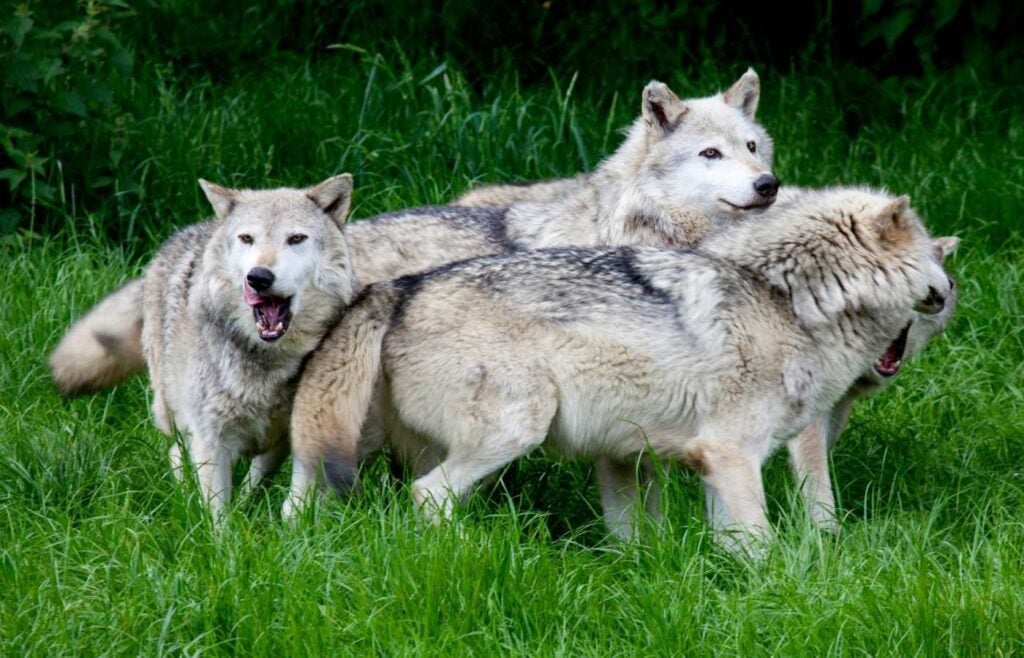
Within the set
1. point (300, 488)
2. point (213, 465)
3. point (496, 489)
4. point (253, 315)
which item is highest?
point (253, 315)

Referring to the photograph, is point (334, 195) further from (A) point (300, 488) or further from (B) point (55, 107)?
(B) point (55, 107)

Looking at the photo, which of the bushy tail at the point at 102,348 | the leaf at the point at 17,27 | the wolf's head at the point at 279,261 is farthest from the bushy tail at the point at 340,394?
the leaf at the point at 17,27

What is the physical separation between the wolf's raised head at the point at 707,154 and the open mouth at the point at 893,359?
0.85m

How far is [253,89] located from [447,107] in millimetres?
1435

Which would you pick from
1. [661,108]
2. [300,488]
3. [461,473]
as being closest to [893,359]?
[661,108]

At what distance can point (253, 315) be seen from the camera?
5438 mm

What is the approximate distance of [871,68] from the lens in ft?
33.2

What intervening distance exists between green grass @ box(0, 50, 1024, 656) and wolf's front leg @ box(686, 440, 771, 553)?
88 millimetres

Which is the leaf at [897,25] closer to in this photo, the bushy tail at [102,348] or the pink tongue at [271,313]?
the bushy tail at [102,348]

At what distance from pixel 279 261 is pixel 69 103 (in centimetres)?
306

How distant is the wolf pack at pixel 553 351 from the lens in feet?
16.9

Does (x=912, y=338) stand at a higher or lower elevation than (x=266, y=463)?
higher

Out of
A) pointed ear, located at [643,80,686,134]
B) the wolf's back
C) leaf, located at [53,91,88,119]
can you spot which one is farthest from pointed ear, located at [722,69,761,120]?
leaf, located at [53,91,88,119]

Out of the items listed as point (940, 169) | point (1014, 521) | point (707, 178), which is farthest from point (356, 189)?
point (1014, 521)
